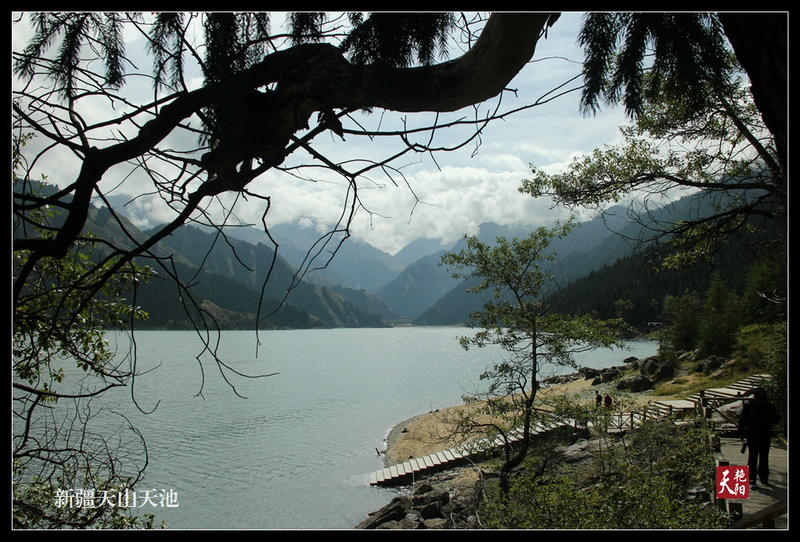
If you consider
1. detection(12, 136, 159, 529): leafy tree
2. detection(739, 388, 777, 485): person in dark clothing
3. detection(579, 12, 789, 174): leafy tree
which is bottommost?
detection(739, 388, 777, 485): person in dark clothing

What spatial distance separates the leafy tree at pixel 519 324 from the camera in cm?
827

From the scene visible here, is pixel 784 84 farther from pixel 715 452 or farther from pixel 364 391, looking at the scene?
pixel 364 391

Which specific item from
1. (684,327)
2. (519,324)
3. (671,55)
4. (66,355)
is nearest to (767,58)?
(671,55)

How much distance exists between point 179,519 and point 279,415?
1517 centimetres

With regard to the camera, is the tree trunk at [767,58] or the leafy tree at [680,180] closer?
the tree trunk at [767,58]

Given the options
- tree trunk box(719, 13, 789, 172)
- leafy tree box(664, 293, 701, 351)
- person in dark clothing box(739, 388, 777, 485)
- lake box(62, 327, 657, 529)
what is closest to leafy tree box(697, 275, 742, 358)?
leafy tree box(664, 293, 701, 351)

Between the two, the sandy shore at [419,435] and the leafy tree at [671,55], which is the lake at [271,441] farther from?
the leafy tree at [671,55]

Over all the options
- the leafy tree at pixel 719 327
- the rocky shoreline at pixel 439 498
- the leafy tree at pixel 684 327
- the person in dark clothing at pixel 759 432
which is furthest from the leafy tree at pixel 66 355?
the leafy tree at pixel 684 327

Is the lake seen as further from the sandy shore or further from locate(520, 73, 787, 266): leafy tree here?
locate(520, 73, 787, 266): leafy tree

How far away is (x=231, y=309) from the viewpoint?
131250 mm

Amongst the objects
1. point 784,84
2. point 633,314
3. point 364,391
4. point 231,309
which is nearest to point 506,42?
point 784,84

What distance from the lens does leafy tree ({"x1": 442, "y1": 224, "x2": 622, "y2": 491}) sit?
8266 millimetres

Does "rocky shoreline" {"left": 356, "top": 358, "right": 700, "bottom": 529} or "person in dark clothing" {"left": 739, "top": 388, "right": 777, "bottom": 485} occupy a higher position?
"person in dark clothing" {"left": 739, "top": 388, "right": 777, "bottom": 485}

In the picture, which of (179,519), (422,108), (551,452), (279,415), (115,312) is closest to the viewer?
(422,108)
